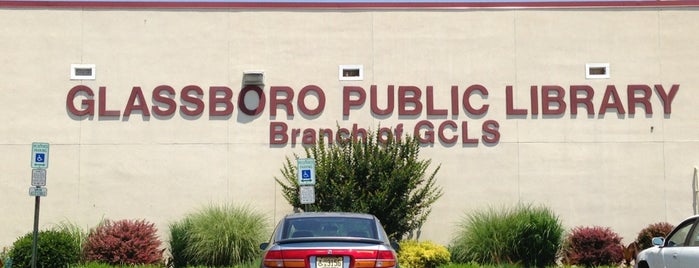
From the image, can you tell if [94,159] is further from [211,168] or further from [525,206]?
[525,206]

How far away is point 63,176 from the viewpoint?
2312 centimetres

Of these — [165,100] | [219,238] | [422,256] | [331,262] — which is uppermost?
[165,100]

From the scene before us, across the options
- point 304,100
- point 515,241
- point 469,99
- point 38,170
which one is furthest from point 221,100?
point 515,241

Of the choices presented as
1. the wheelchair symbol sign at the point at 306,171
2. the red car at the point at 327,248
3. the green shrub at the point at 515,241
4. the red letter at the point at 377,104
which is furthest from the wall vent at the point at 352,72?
the red car at the point at 327,248

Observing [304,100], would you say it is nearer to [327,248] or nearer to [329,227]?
[329,227]

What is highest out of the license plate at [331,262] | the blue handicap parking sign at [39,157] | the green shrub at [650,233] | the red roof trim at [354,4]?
the red roof trim at [354,4]

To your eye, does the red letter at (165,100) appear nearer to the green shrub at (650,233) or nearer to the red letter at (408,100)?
the red letter at (408,100)

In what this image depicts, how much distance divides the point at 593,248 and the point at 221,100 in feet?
32.0

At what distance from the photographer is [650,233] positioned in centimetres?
2227

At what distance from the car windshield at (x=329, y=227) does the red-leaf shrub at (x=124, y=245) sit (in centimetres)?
812

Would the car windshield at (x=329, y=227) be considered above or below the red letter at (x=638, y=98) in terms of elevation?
below

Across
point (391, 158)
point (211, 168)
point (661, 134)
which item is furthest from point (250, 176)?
point (661, 134)

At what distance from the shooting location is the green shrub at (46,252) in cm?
1952

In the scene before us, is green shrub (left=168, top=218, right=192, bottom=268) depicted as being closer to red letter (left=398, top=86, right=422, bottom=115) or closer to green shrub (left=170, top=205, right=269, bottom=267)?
green shrub (left=170, top=205, right=269, bottom=267)
